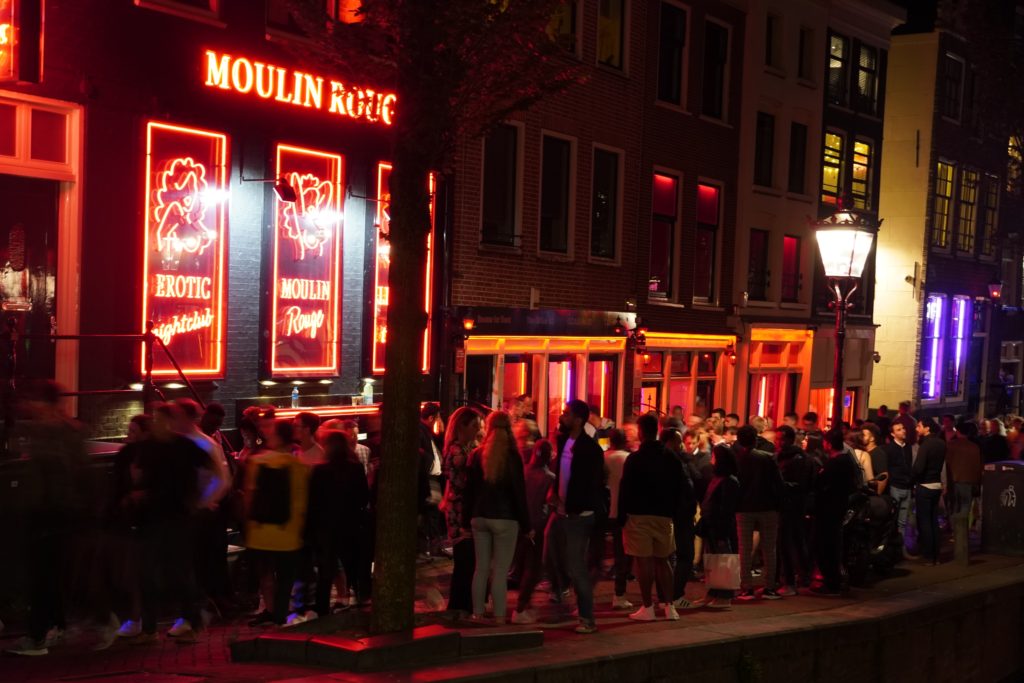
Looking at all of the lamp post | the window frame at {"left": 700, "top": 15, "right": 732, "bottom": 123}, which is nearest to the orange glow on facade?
the lamp post

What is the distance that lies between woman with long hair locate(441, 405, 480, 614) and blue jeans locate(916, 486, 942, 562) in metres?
7.95

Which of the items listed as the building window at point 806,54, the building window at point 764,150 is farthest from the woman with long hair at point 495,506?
the building window at point 806,54

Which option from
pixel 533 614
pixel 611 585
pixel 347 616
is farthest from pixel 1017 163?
pixel 347 616

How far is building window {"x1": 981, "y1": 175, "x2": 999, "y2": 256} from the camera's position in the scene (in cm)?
3812

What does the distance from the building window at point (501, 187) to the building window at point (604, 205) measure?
2326 mm

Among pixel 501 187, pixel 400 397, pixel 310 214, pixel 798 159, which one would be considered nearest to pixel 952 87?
pixel 798 159

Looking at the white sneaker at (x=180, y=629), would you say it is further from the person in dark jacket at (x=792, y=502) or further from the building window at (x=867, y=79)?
the building window at (x=867, y=79)

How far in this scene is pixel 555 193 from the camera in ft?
70.3

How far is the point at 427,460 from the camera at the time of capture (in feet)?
42.7

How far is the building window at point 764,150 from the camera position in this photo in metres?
28.2

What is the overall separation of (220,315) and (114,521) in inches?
241

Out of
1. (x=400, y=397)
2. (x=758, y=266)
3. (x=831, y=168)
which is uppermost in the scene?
(x=831, y=168)

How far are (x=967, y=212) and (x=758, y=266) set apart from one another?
12.3 metres

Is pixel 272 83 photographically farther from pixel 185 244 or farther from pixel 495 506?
pixel 495 506
